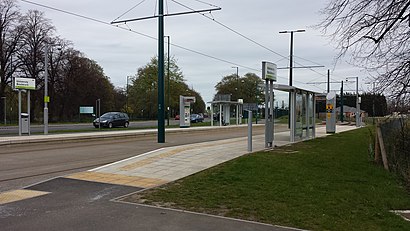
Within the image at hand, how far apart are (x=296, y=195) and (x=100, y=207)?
3.40 metres

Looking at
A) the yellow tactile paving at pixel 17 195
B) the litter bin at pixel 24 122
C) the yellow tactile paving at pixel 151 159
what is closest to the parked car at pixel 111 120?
the litter bin at pixel 24 122

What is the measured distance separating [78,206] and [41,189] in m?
1.79

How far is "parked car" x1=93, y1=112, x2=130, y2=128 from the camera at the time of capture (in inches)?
1533

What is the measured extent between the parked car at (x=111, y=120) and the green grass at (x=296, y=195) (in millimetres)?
29063

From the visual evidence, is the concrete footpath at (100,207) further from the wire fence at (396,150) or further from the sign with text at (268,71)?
the sign with text at (268,71)

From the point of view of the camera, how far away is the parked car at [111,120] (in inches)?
1533

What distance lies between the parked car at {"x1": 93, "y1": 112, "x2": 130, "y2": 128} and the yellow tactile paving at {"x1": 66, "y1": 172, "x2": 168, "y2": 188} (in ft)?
91.4

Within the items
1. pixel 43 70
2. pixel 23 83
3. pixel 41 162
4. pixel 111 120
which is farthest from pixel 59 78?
pixel 41 162

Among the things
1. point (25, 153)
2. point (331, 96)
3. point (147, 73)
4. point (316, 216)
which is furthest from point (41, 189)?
point (147, 73)

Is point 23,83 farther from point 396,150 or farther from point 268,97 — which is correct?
point 396,150

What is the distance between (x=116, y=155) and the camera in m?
14.5

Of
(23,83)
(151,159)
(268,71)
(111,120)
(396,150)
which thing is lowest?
(151,159)

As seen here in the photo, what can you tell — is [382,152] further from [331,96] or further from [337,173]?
[331,96]

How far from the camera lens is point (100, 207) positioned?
6.57 m
